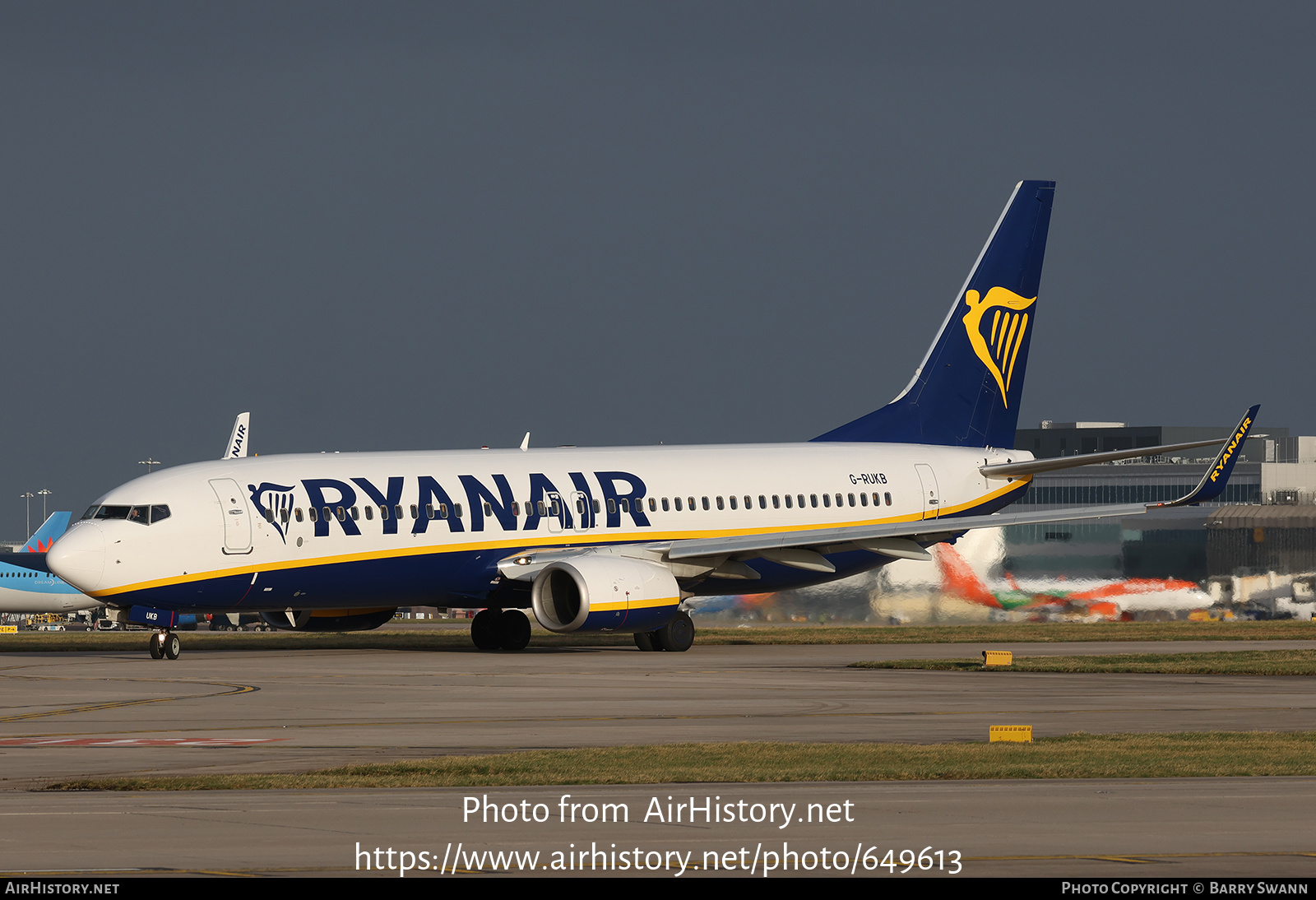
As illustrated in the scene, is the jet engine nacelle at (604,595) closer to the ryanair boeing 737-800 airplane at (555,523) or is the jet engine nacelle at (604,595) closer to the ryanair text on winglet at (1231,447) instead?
the ryanair boeing 737-800 airplane at (555,523)

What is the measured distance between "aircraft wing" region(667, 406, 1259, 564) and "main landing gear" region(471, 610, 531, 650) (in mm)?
4287

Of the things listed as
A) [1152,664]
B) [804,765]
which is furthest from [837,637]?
[804,765]

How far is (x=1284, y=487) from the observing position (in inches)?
3654

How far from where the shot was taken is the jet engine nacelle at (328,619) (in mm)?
42188

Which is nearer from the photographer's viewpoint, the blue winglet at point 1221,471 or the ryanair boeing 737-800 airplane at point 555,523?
the ryanair boeing 737-800 airplane at point 555,523

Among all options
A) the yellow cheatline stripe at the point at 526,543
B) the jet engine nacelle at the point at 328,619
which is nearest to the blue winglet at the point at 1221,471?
the yellow cheatline stripe at the point at 526,543

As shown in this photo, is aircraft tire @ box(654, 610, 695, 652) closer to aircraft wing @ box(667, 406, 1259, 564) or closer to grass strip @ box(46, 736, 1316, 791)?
aircraft wing @ box(667, 406, 1259, 564)

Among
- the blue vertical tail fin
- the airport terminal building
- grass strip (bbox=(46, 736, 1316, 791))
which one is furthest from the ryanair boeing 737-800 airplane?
the blue vertical tail fin

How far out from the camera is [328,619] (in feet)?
142

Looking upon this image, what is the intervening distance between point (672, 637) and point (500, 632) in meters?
4.54

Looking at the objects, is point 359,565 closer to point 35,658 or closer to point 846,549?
point 35,658

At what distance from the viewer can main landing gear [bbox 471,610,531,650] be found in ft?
141

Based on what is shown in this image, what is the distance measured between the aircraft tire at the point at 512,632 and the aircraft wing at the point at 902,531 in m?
4.22

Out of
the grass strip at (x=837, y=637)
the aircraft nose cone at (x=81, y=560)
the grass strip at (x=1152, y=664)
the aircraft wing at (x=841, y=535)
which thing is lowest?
the grass strip at (x=837, y=637)
